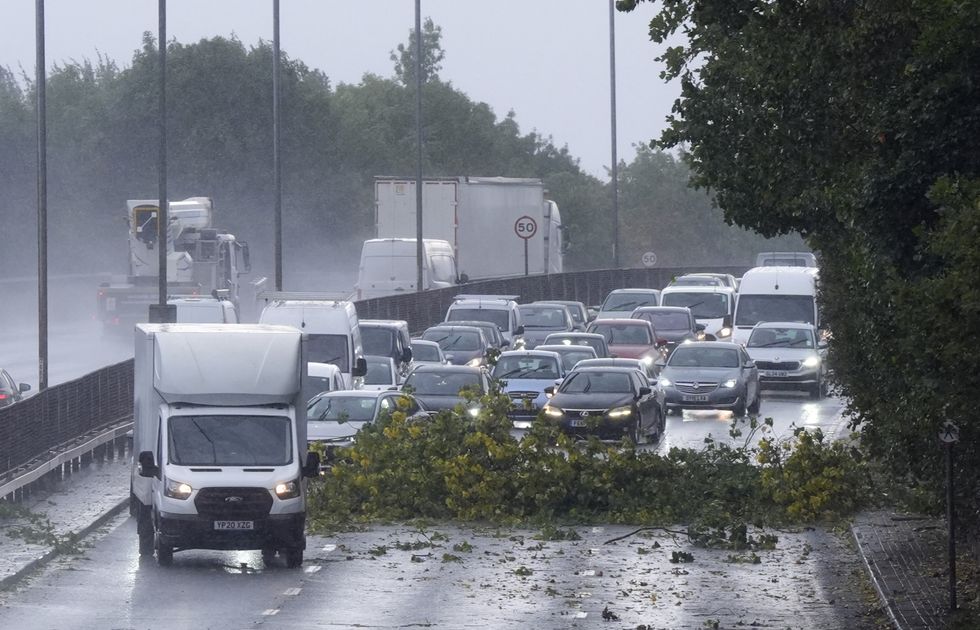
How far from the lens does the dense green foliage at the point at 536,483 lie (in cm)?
2292

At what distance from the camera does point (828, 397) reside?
41250 mm

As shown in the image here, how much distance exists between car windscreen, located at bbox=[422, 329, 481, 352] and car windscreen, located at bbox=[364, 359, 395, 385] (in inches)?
187

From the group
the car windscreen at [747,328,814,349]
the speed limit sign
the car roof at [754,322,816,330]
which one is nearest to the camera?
the car windscreen at [747,328,814,349]

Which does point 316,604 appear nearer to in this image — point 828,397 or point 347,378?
point 347,378

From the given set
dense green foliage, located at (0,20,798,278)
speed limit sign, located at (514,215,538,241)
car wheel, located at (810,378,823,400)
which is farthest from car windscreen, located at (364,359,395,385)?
dense green foliage, located at (0,20,798,278)

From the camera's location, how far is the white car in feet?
133

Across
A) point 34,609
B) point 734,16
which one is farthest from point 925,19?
point 34,609

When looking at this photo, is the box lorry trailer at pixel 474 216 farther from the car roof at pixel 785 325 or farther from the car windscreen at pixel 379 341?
the car windscreen at pixel 379 341

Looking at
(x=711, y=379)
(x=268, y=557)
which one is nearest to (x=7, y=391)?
(x=268, y=557)

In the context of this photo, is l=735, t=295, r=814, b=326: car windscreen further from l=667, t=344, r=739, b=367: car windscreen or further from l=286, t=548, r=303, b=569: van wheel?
l=286, t=548, r=303, b=569: van wheel

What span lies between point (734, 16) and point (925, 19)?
3.49 metres

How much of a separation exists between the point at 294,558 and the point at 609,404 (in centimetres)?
1266

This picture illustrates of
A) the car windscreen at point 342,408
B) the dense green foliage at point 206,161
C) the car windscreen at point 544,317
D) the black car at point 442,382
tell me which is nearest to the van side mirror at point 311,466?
the car windscreen at point 342,408

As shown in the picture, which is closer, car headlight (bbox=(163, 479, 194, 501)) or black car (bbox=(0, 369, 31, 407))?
car headlight (bbox=(163, 479, 194, 501))
